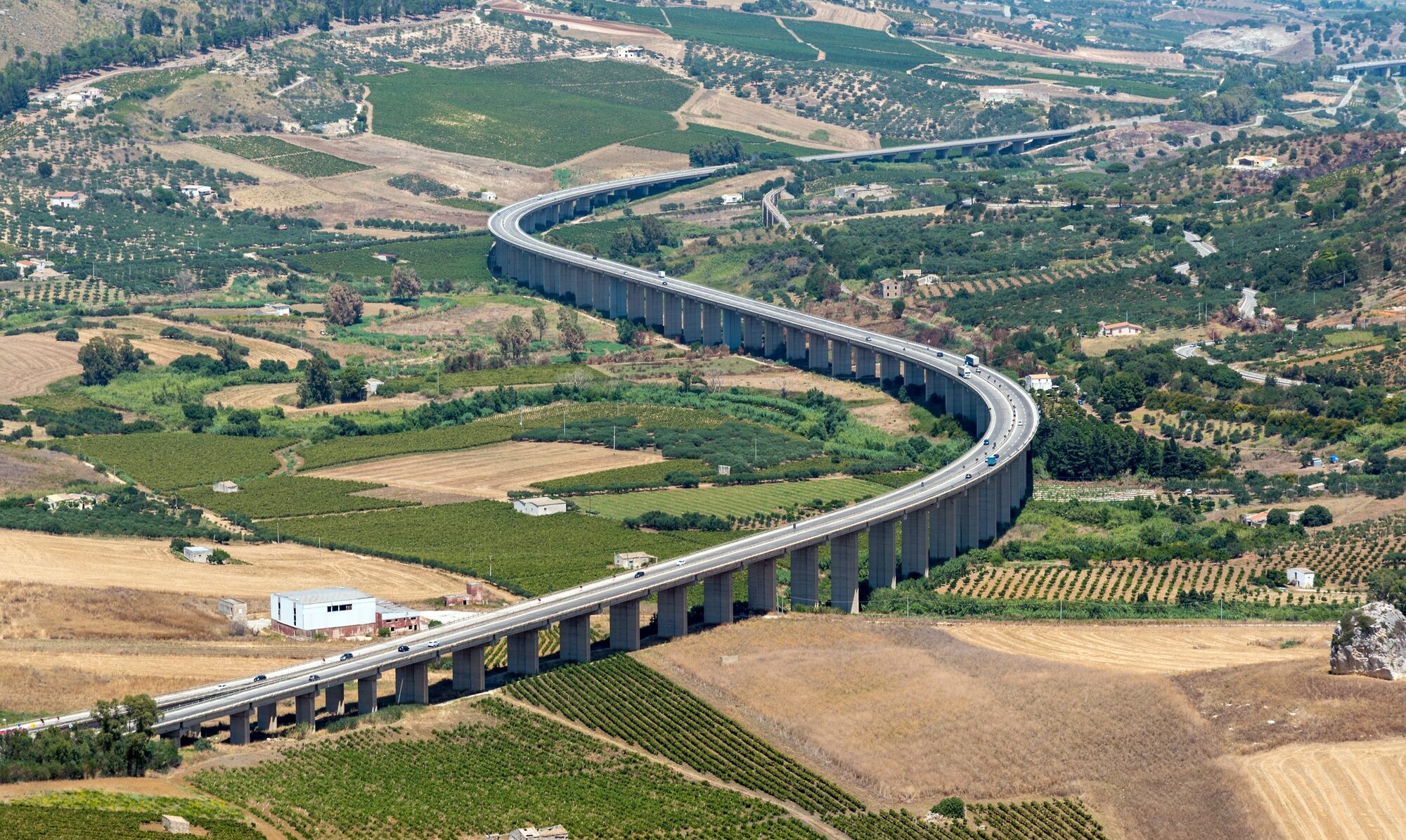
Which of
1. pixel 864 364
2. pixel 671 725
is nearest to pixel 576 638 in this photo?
pixel 671 725

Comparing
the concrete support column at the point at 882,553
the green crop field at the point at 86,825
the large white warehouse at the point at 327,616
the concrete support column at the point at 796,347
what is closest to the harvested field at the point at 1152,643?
the concrete support column at the point at 882,553

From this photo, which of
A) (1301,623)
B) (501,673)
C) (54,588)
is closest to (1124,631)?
(1301,623)

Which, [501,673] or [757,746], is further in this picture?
[501,673]

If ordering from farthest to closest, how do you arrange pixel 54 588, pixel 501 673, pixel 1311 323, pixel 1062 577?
pixel 1311 323
pixel 1062 577
pixel 54 588
pixel 501 673

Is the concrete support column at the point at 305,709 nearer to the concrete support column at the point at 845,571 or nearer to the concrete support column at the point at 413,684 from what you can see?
the concrete support column at the point at 413,684

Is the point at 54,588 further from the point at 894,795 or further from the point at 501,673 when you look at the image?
the point at 894,795

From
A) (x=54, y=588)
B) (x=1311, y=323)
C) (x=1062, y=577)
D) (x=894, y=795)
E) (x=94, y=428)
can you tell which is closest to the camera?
(x=894, y=795)

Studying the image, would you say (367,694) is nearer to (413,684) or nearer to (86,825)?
(413,684)
